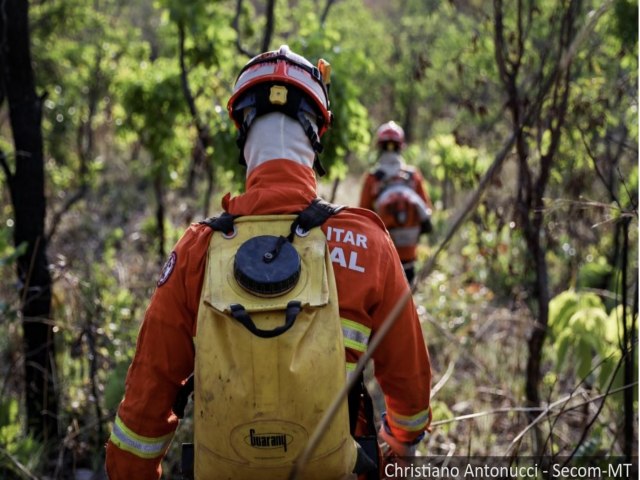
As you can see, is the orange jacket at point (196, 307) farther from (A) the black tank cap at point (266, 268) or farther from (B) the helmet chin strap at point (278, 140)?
(A) the black tank cap at point (266, 268)

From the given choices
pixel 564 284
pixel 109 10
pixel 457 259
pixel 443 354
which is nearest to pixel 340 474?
pixel 443 354

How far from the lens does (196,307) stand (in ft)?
6.52

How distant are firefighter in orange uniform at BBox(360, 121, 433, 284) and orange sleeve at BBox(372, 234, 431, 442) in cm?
427

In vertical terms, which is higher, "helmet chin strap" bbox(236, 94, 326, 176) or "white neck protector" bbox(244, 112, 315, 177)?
"helmet chin strap" bbox(236, 94, 326, 176)

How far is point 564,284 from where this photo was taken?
6809 millimetres

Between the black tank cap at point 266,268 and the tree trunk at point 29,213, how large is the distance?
79.9 inches

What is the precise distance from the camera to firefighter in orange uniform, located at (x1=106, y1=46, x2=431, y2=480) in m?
1.99

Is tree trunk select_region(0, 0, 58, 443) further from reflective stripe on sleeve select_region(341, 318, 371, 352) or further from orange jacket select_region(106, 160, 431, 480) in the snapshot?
reflective stripe on sleeve select_region(341, 318, 371, 352)

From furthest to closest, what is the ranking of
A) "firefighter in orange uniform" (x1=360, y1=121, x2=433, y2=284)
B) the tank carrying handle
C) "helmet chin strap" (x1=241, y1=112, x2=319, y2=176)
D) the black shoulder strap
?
"firefighter in orange uniform" (x1=360, y1=121, x2=433, y2=284) → "helmet chin strap" (x1=241, y1=112, x2=319, y2=176) → the black shoulder strap → the tank carrying handle

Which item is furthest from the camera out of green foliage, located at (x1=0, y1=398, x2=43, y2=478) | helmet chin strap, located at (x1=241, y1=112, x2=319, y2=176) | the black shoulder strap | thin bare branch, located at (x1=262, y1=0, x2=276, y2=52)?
thin bare branch, located at (x1=262, y1=0, x2=276, y2=52)

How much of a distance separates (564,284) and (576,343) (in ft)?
13.2

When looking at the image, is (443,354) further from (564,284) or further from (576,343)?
(576,343)

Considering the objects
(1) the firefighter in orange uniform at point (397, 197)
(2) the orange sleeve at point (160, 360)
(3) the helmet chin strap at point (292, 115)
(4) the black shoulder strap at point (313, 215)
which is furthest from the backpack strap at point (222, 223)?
(1) the firefighter in orange uniform at point (397, 197)

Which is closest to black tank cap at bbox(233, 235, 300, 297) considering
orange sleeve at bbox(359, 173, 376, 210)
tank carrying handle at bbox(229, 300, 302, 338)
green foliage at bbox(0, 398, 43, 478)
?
tank carrying handle at bbox(229, 300, 302, 338)
